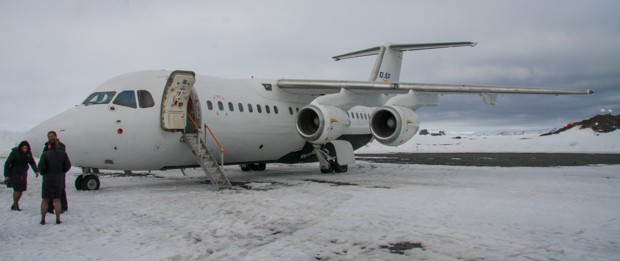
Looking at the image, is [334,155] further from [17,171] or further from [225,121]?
[17,171]

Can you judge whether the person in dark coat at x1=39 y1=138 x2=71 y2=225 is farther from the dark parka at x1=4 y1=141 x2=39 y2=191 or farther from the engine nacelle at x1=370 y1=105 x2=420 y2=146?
the engine nacelle at x1=370 y1=105 x2=420 y2=146

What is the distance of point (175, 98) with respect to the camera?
36.0 ft

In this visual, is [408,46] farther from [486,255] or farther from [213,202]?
[486,255]

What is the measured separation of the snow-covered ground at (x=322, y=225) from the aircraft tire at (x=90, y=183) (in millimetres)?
457

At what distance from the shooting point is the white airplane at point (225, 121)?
1019 centimetres

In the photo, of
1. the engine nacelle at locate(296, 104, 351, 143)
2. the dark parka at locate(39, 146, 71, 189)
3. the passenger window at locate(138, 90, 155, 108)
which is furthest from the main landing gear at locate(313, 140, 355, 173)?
the dark parka at locate(39, 146, 71, 189)

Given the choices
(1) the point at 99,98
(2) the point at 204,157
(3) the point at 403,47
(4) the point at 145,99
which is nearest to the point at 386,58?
(3) the point at 403,47

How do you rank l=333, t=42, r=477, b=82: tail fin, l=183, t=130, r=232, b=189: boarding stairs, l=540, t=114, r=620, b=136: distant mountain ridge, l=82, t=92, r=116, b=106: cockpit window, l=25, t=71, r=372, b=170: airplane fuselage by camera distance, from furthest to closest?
l=540, t=114, r=620, b=136: distant mountain ridge < l=333, t=42, r=477, b=82: tail fin < l=183, t=130, r=232, b=189: boarding stairs < l=82, t=92, r=116, b=106: cockpit window < l=25, t=71, r=372, b=170: airplane fuselage

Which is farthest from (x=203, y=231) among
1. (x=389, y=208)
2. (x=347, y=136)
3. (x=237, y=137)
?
(x=347, y=136)

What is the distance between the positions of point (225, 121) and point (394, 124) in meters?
5.29

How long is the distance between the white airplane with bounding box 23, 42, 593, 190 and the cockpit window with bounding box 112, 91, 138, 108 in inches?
0.9

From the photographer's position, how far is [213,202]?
8.71m

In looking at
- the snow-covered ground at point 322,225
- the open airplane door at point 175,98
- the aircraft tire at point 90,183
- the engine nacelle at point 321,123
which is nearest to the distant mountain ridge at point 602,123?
the snow-covered ground at point 322,225

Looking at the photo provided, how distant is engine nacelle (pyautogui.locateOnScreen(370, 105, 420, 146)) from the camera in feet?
43.2
